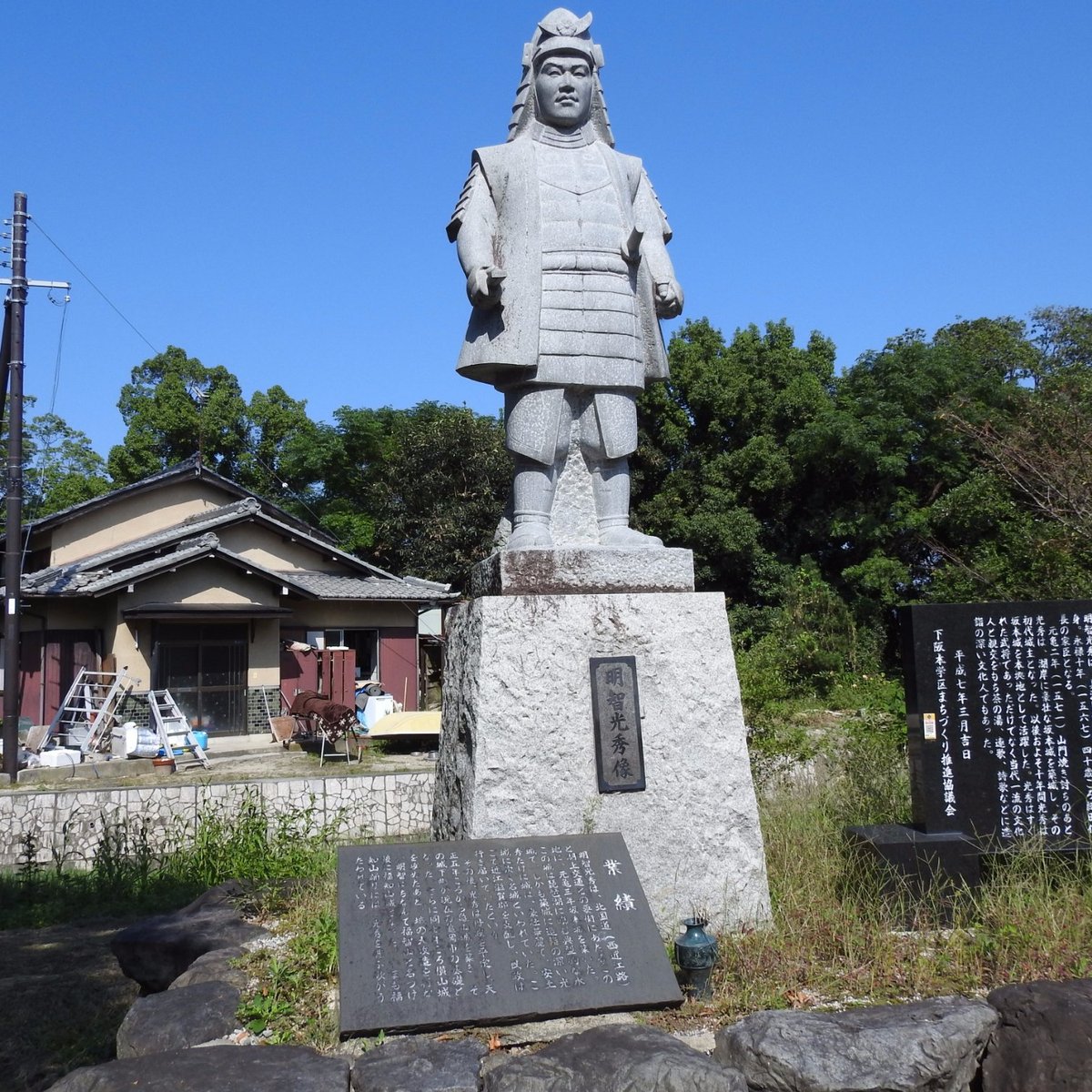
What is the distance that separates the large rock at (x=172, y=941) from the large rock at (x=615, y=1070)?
1.82 metres

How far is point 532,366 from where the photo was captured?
4.32m

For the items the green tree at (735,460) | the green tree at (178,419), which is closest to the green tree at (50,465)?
the green tree at (178,419)

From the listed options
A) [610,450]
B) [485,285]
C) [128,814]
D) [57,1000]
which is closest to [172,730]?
[128,814]

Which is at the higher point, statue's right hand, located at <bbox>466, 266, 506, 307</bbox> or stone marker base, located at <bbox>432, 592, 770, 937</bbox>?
statue's right hand, located at <bbox>466, 266, 506, 307</bbox>

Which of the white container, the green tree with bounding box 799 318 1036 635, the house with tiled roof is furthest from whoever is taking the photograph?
the green tree with bounding box 799 318 1036 635

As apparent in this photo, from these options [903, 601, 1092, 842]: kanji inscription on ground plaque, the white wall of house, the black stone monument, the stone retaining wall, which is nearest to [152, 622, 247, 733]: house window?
the white wall of house

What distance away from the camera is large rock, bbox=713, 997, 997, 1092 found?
2.68m

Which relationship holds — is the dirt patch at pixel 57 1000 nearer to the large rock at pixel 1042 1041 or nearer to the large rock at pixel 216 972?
the large rock at pixel 216 972

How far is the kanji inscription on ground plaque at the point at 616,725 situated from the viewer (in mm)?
3848

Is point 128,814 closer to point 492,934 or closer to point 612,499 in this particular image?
point 612,499

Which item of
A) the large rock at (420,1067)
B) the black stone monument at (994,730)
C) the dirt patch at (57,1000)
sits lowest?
the dirt patch at (57,1000)

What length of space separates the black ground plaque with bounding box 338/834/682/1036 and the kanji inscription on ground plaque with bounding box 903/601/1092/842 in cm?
167

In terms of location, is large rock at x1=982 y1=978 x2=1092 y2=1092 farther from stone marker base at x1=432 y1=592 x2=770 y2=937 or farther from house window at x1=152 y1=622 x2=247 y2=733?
house window at x1=152 y1=622 x2=247 y2=733

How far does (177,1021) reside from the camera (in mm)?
3064
